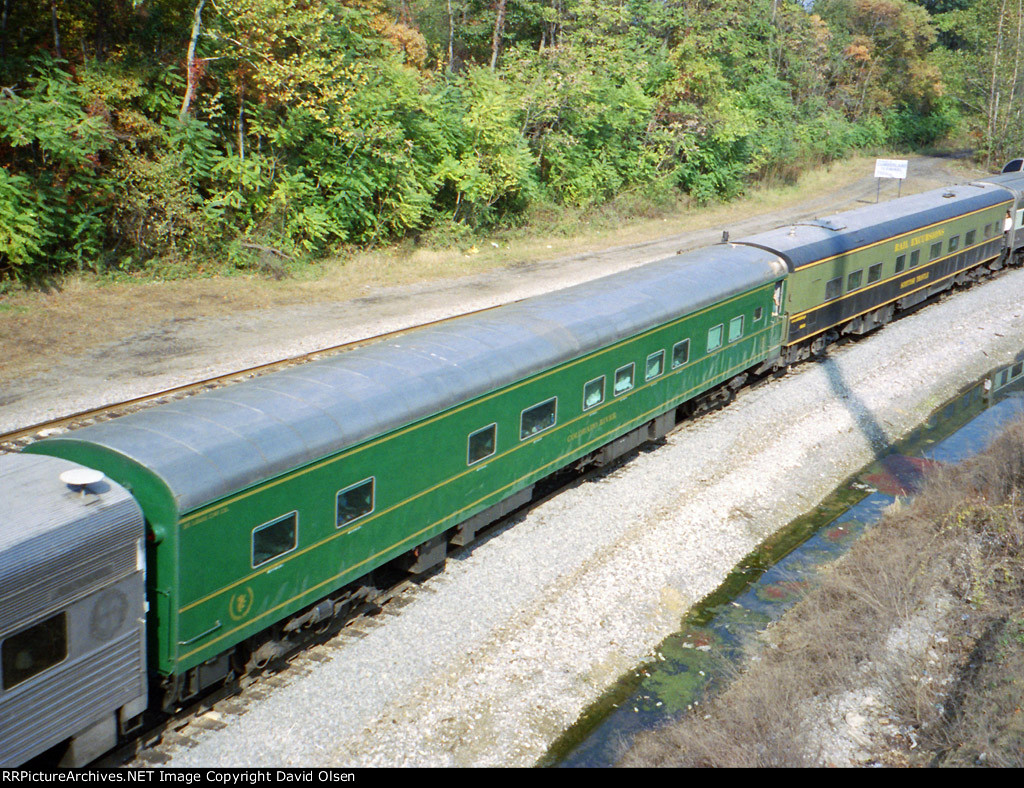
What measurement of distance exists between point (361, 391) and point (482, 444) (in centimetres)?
230

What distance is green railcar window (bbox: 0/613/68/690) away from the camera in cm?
739

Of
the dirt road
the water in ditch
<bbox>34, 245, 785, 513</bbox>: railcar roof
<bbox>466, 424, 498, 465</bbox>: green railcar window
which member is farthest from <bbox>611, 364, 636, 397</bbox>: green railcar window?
the dirt road

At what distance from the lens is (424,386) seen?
11.4 m

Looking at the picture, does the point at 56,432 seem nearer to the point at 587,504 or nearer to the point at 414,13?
the point at 587,504

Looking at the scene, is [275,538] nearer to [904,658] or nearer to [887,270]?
[904,658]

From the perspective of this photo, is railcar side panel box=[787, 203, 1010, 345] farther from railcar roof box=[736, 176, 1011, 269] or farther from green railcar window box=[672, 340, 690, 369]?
green railcar window box=[672, 340, 690, 369]

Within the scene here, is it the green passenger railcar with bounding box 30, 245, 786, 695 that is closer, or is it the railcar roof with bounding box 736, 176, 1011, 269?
the green passenger railcar with bounding box 30, 245, 786, 695

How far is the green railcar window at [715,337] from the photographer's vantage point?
17906 mm

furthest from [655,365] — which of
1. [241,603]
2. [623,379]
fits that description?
[241,603]

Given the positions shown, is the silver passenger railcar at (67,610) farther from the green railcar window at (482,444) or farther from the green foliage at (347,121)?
the green foliage at (347,121)

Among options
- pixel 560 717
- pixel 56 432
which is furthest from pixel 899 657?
pixel 56 432

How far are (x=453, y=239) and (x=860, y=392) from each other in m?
17.5

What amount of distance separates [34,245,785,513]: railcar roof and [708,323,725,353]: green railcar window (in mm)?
903

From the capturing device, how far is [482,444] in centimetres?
1244
